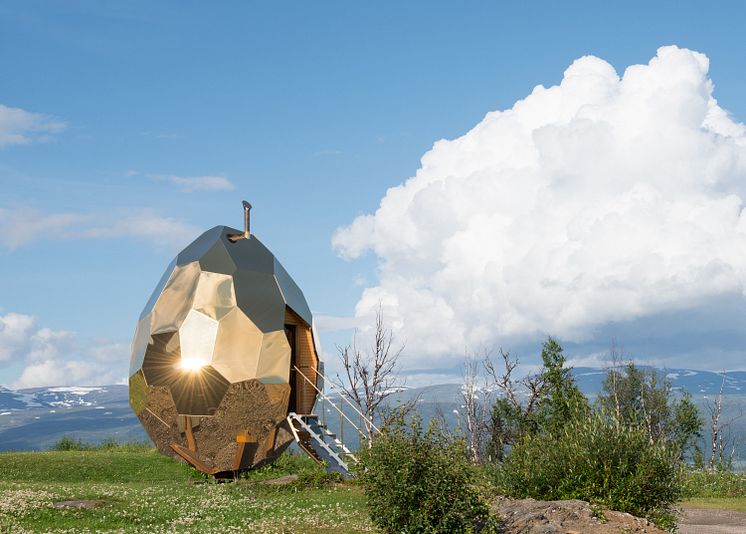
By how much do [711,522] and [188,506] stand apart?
47.0 ft

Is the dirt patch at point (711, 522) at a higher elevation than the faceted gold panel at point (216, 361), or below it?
below

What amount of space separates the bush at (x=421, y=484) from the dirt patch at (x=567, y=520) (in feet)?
2.55

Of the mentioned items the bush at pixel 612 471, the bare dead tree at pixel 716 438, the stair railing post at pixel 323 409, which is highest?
the stair railing post at pixel 323 409

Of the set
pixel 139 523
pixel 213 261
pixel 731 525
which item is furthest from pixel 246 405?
pixel 731 525

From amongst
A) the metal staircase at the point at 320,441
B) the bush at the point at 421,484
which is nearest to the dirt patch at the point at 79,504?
the metal staircase at the point at 320,441

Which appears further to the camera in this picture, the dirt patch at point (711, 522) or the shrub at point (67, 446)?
the shrub at point (67, 446)

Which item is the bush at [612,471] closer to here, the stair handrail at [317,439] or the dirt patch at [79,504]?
the stair handrail at [317,439]

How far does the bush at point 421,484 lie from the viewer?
1408 cm

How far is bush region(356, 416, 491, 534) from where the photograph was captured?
14078mm

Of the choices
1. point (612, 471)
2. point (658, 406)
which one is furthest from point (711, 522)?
point (658, 406)

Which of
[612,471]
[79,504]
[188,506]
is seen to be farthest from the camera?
[188,506]

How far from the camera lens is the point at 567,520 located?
14609 millimetres

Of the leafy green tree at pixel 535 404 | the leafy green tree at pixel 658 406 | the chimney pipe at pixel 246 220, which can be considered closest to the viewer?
the chimney pipe at pixel 246 220

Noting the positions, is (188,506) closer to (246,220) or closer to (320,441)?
(320,441)
